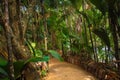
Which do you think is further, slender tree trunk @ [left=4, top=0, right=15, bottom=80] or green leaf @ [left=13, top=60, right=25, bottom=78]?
green leaf @ [left=13, top=60, right=25, bottom=78]

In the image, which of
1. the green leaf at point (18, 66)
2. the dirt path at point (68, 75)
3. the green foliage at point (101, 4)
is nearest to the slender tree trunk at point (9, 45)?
the green leaf at point (18, 66)

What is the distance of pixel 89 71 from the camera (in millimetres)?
5578

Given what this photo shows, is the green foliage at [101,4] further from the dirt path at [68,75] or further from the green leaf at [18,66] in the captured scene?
the green leaf at [18,66]

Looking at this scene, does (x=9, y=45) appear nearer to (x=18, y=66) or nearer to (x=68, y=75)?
(x=18, y=66)

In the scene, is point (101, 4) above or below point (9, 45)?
above

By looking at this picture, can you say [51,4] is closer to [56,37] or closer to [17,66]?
[56,37]

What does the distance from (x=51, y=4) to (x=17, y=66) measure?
7.29 metres

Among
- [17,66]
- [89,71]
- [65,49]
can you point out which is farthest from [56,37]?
[17,66]

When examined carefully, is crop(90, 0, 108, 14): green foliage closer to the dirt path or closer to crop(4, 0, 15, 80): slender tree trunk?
the dirt path

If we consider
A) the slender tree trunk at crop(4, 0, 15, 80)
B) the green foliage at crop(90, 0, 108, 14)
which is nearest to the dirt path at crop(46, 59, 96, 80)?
the green foliage at crop(90, 0, 108, 14)

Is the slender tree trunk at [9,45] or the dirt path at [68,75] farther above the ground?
the slender tree trunk at [9,45]

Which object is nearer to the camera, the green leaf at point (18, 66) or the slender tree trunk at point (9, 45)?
the slender tree trunk at point (9, 45)

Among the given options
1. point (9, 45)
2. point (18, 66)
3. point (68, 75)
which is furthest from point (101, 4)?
point (9, 45)

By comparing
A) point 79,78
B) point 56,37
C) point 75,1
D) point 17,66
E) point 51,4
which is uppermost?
point 51,4
